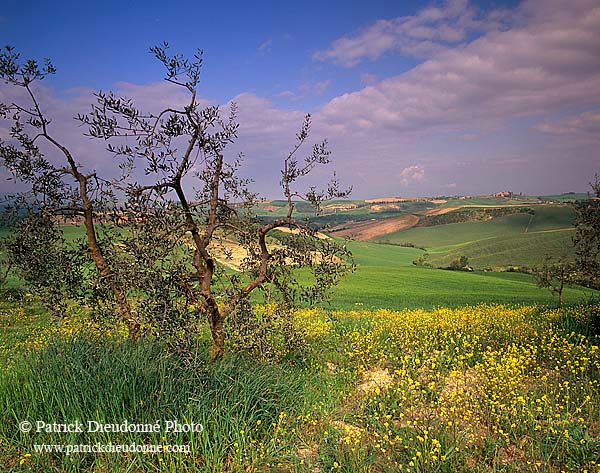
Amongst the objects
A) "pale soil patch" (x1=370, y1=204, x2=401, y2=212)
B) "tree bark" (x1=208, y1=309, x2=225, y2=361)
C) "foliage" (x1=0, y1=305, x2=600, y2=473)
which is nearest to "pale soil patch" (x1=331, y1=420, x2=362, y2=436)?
"foliage" (x1=0, y1=305, x2=600, y2=473)

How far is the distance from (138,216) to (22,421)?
3.08 meters

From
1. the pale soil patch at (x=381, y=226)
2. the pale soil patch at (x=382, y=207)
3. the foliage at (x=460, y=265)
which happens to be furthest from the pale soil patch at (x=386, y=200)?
the foliage at (x=460, y=265)

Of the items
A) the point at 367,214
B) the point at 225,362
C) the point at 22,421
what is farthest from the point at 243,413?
the point at 367,214

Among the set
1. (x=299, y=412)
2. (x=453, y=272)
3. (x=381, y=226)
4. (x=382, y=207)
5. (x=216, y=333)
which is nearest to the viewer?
(x=299, y=412)

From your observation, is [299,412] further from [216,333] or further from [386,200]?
[386,200]

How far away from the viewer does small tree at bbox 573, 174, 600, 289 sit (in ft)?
43.6

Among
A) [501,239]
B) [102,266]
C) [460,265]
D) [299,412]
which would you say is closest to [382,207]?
[501,239]

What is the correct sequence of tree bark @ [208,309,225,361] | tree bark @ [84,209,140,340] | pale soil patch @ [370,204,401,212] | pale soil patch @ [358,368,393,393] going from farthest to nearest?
pale soil patch @ [370,204,401,212] → pale soil patch @ [358,368,393,393] → tree bark @ [208,309,225,361] → tree bark @ [84,209,140,340]

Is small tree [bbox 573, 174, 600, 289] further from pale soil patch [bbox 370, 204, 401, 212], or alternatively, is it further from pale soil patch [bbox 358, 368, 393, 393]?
pale soil patch [bbox 370, 204, 401, 212]

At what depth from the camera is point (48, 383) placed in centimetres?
541

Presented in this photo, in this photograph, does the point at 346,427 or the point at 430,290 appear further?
the point at 430,290

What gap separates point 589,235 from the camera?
1377cm

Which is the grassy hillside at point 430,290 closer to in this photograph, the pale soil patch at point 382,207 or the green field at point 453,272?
the green field at point 453,272

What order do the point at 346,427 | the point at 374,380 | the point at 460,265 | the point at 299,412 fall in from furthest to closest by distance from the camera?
the point at 460,265 < the point at 374,380 < the point at 299,412 < the point at 346,427
